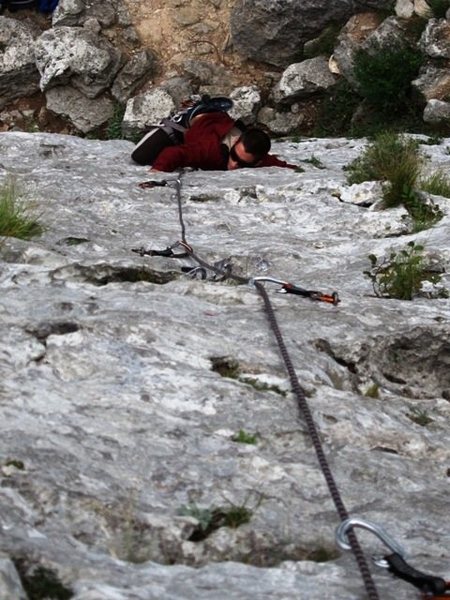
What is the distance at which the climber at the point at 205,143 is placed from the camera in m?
8.60

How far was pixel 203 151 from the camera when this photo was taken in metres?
8.62

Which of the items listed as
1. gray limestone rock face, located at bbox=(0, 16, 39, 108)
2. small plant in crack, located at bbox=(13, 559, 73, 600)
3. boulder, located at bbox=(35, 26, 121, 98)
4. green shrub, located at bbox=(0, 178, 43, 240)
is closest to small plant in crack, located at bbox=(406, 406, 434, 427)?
small plant in crack, located at bbox=(13, 559, 73, 600)

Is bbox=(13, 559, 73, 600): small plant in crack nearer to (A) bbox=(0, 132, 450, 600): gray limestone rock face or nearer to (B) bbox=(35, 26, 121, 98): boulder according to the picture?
(A) bbox=(0, 132, 450, 600): gray limestone rock face

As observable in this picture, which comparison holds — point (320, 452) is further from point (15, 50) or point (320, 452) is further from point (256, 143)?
point (15, 50)

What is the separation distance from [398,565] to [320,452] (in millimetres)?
636

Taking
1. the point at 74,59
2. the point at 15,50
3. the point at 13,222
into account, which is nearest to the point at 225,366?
the point at 13,222

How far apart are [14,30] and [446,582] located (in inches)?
630

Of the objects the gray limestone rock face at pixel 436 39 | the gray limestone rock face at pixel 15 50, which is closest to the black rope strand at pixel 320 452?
the gray limestone rock face at pixel 436 39

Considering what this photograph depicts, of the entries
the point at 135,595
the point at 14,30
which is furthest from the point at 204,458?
the point at 14,30

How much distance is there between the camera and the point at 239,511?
2727 mm

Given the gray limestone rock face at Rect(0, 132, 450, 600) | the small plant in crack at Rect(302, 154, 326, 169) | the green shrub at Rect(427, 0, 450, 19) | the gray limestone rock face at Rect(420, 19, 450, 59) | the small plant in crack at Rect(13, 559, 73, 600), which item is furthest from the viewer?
the green shrub at Rect(427, 0, 450, 19)

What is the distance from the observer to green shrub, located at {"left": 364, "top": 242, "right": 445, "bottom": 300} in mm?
5113

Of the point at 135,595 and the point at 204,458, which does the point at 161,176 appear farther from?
the point at 135,595

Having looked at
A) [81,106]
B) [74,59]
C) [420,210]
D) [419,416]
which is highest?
[74,59]
